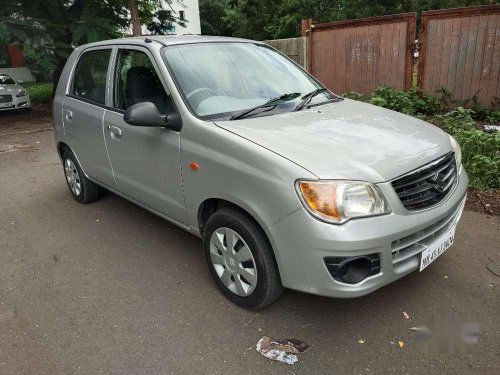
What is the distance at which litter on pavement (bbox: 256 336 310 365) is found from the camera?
2.47 meters

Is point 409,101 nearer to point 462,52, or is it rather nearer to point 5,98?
point 462,52

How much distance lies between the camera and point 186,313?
9.61 feet

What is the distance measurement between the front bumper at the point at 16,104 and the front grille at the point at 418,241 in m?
13.5

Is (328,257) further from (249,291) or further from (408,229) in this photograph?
(249,291)

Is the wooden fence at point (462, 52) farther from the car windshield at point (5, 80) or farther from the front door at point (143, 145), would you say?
the car windshield at point (5, 80)

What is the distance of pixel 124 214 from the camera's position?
4.70 metres

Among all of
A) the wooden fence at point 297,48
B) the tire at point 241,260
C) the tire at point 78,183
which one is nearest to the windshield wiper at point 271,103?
the tire at point 241,260

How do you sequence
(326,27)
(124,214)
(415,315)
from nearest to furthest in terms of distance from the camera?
(415,315) → (124,214) → (326,27)

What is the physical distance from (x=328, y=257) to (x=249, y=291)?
2.43 ft

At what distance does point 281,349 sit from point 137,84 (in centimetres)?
244

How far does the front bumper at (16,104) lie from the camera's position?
1273 cm

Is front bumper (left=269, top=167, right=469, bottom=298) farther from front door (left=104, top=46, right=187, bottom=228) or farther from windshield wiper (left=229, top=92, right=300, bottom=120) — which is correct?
front door (left=104, top=46, right=187, bottom=228)

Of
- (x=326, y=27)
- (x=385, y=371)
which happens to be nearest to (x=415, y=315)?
(x=385, y=371)

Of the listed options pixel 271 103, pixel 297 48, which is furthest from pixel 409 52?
pixel 271 103
